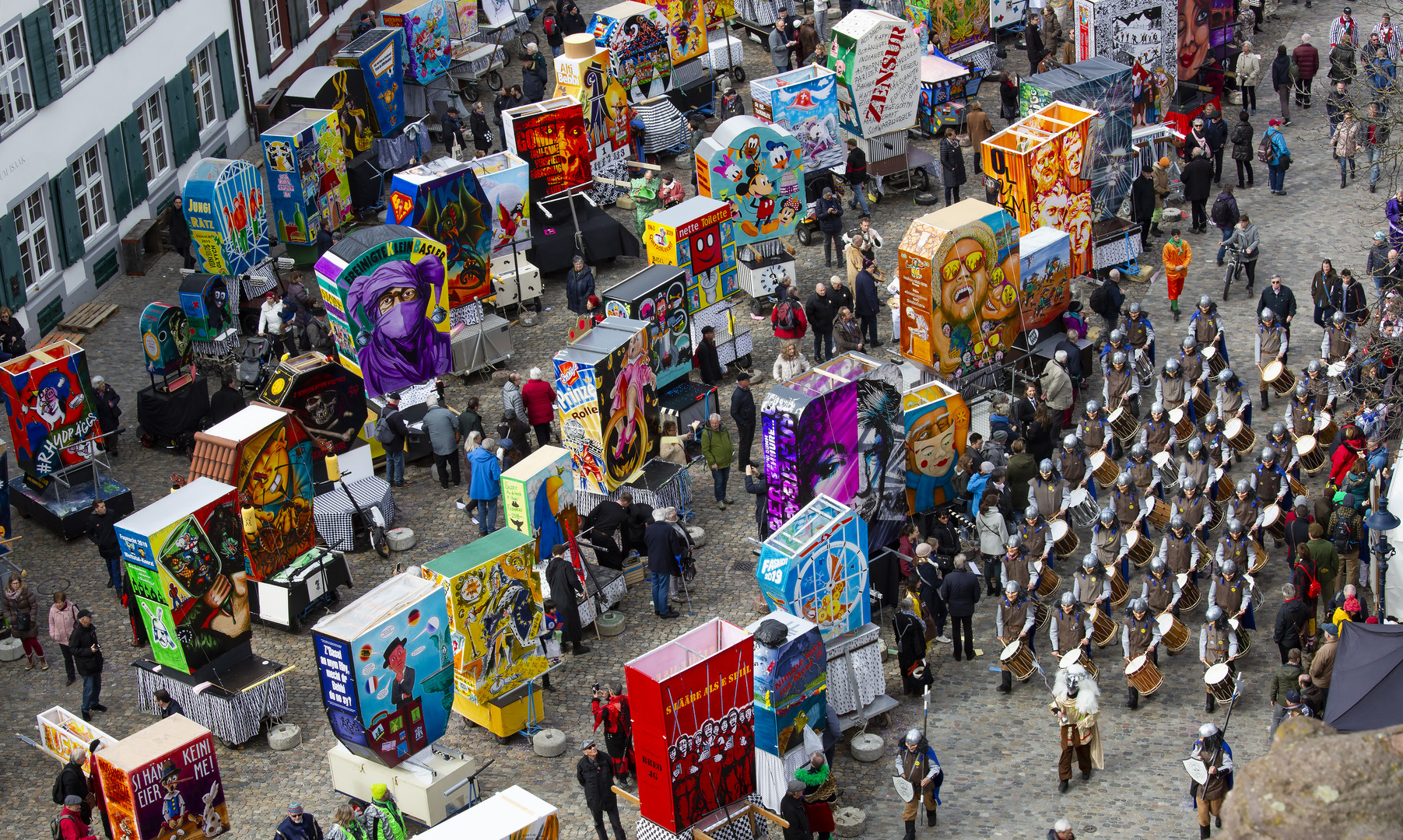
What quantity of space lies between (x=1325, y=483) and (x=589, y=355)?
11.7m

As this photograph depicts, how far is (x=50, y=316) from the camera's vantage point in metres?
33.5

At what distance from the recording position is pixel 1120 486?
2647 centimetres

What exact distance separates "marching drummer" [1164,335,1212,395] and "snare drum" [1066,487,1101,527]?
11.5 feet

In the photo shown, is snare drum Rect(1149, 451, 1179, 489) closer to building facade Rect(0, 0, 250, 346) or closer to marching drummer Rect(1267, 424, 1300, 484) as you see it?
marching drummer Rect(1267, 424, 1300, 484)

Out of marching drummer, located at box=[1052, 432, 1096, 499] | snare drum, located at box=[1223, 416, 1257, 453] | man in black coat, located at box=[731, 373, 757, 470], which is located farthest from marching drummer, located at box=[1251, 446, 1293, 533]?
man in black coat, located at box=[731, 373, 757, 470]

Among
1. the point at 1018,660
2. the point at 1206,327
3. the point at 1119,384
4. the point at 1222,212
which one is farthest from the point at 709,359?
the point at 1222,212

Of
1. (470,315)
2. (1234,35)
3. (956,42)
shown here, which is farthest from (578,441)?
(1234,35)

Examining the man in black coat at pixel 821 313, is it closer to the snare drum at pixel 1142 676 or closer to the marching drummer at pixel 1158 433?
the marching drummer at pixel 1158 433

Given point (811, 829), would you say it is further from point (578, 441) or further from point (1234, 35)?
point (1234, 35)

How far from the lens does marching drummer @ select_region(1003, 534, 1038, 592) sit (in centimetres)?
2500

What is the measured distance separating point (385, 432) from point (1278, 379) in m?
15.0

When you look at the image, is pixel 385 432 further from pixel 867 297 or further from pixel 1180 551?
pixel 1180 551

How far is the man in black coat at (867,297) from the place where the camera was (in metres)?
31.8

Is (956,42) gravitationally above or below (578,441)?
above
